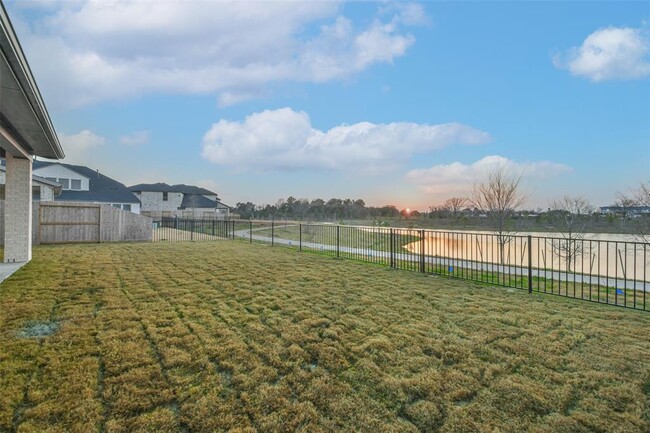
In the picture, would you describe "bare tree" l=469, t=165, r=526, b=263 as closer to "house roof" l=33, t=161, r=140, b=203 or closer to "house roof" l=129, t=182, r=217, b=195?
"house roof" l=33, t=161, r=140, b=203

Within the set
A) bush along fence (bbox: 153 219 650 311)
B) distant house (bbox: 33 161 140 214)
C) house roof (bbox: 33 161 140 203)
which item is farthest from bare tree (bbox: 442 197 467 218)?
house roof (bbox: 33 161 140 203)

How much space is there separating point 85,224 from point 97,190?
14587mm

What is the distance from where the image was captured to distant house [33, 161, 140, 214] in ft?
76.1

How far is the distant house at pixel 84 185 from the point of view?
913 inches

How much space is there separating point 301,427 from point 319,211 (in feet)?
140

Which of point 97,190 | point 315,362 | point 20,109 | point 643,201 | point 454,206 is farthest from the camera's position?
point 454,206

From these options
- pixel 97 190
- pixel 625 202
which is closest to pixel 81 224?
pixel 97 190

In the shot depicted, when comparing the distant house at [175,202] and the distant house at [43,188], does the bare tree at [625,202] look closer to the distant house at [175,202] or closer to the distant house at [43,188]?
the distant house at [43,188]

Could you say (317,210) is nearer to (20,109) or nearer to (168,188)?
(168,188)

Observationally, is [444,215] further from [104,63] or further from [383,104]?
[104,63]

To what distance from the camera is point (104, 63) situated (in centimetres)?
1020

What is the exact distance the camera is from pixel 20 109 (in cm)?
509

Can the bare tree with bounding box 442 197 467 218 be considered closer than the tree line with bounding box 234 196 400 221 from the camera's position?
Yes

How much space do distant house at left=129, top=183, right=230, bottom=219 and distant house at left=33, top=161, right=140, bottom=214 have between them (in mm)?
11493
